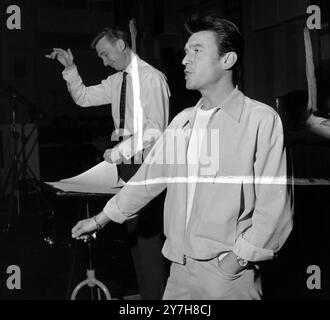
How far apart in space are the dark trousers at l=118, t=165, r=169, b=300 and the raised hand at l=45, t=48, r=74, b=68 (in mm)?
513

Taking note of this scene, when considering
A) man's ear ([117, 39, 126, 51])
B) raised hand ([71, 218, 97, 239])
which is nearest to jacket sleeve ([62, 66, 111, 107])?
man's ear ([117, 39, 126, 51])

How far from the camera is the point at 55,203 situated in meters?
2.01

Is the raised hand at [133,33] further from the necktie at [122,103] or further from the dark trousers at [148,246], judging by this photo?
the dark trousers at [148,246]

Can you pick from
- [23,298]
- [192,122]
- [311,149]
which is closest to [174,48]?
[192,122]

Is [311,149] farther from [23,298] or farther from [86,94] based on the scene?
[23,298]

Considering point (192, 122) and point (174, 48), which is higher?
point (174, 48)

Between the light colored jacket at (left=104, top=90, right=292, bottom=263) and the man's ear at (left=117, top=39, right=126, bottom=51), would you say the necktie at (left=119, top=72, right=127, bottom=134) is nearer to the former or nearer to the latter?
the man's ear at (left=117, top=39, right=126, bottom=51)

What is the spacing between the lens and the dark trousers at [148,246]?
6.57ft

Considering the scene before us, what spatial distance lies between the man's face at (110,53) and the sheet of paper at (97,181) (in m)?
0.43

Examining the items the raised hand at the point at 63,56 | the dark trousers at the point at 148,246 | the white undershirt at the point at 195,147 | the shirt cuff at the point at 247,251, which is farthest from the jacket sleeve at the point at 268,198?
the raised hand at the point at 63,56

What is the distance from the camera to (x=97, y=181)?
201cm

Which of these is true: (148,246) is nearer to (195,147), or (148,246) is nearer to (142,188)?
(142,188)

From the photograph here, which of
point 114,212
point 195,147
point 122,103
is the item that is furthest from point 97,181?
point 195,147

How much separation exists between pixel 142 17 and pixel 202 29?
29 cm
